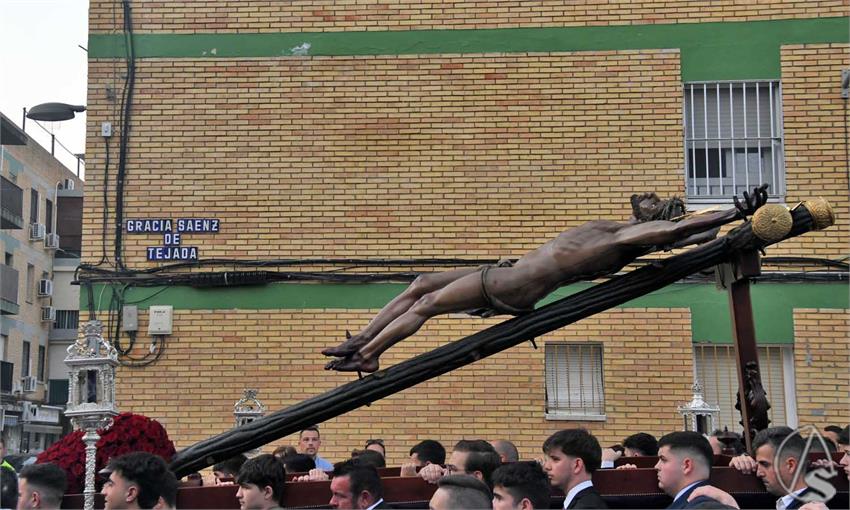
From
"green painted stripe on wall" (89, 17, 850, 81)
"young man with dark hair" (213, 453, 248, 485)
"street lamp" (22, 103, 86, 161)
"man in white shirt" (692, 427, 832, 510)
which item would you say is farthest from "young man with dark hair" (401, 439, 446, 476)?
"street lamp" (22, 103, 86, 161)

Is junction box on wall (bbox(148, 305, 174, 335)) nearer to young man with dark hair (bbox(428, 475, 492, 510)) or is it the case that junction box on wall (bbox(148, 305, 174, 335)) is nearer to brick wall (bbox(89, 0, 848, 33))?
brick wall (bbox(89, 0, 848, 33))

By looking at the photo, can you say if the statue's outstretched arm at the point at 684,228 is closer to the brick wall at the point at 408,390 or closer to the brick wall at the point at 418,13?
the brick wall at the point at 408,390

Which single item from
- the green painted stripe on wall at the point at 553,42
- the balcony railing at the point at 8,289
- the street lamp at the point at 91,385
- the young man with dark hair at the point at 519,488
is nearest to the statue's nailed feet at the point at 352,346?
the street lamp at the point at 91,385

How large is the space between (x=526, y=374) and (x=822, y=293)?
3.52 m

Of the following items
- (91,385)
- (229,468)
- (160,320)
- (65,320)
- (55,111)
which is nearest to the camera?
(91,385)

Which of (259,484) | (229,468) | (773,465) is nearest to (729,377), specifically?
(229,468)

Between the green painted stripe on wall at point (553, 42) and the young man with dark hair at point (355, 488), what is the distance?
8345mm

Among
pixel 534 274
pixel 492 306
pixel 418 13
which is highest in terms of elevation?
pixel 418 13

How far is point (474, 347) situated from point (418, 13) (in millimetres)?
7347

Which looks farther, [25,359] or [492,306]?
[25,359]

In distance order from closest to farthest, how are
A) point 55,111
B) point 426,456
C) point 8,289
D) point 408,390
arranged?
point 426,456
point 408,390
point 55,111
point 8,289

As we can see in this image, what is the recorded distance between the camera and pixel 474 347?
25.4 ft

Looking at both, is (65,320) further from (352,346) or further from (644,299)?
(352,346)

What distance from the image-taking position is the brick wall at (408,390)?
13.3m
